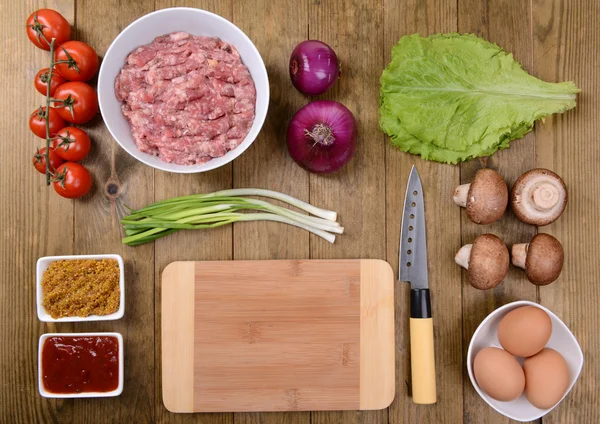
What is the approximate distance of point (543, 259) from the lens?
1.33m

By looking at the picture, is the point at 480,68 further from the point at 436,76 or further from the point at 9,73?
the point at 9,73

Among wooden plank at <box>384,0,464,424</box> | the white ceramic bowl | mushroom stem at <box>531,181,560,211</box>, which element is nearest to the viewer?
the white ceramic bowl

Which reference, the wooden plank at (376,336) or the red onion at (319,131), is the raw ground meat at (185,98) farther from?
the wooden plank at (376,336)

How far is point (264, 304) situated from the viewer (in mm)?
1438

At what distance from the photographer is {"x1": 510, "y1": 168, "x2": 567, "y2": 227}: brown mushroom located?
1.37 m

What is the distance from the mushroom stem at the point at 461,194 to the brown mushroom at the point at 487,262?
111mm

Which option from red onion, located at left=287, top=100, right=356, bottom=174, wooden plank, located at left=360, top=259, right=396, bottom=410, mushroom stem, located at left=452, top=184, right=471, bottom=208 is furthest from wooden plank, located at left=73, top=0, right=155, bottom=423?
mushroom stem, located at left=452, top=184, right=471, bottom=208

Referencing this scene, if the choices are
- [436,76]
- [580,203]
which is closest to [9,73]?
[436,76]

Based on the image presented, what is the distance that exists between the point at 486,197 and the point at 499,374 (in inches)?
17.8

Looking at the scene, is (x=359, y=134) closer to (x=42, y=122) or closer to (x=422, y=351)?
(x=422, y=351)

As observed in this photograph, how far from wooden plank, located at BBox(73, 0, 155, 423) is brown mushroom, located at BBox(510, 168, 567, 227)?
1038 mm

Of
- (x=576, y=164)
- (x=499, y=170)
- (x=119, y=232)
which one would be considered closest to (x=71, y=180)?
(x=119, y=232)

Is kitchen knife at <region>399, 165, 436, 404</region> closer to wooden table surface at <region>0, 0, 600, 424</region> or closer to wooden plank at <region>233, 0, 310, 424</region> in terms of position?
wooden table surface at <region>0, 0, 600, 424</region>

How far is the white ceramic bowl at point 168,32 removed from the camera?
1.26 metres
